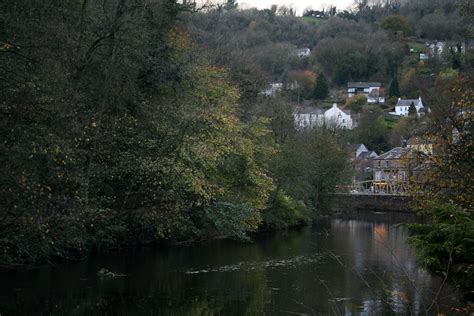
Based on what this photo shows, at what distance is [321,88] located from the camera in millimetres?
129125

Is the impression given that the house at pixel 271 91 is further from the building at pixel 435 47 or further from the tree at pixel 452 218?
the tree at pixel 452 218

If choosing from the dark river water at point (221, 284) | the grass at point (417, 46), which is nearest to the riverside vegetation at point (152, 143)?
the dark river water at point (221, 284)

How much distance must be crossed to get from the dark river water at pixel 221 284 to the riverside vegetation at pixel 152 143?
1211 millimetres

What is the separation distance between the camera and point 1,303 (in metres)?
17.7

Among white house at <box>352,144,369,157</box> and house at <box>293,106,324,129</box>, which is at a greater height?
house at <box>293,106,324,129</box>

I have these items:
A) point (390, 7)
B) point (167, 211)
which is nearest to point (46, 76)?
point (167, 211)

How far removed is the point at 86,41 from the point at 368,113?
286ft

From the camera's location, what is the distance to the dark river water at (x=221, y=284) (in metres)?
17.8

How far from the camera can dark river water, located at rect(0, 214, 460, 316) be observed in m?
17.8

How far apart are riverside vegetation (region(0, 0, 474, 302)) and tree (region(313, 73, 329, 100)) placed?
70775 mm

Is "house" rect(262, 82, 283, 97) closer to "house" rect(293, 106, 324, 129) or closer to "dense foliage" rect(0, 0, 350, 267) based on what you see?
"house" rect(293, 106, 324, 129)

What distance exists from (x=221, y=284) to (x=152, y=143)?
8.01 metres

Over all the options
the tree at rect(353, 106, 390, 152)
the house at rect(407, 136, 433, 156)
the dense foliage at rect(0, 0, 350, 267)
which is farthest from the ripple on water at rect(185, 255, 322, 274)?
the tree at rect(353, 106, 390, 152)

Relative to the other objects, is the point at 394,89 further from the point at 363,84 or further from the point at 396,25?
the point at 396,25
